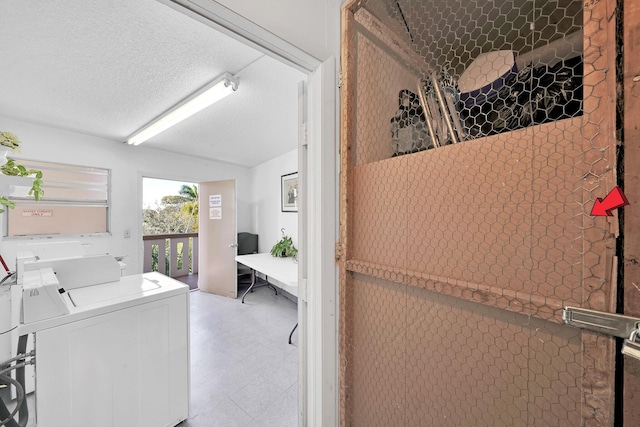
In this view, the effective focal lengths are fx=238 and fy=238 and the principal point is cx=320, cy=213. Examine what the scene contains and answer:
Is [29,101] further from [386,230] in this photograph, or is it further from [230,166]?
[386,230]

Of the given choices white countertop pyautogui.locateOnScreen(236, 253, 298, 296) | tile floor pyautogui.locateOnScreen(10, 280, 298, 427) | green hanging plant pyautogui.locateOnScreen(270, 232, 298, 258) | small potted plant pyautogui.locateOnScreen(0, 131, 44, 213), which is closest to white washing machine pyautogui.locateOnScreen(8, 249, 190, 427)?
tile floor pyautogui.locateOnScreen(10, 280, 298, 427)

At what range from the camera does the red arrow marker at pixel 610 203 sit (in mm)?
434

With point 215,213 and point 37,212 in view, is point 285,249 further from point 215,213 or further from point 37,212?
point 37,212

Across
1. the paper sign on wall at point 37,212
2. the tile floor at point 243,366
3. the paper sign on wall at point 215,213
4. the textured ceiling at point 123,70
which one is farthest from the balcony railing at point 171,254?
the textured ceiling at point 123,70

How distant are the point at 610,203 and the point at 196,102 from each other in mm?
2865

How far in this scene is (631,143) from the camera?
433mm

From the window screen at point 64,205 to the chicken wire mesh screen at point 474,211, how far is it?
410 centimetres

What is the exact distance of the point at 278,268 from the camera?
306 cm

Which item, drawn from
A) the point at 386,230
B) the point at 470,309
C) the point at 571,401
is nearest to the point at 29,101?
the point at 386,230

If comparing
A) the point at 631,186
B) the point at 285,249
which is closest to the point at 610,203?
the point at 631,186

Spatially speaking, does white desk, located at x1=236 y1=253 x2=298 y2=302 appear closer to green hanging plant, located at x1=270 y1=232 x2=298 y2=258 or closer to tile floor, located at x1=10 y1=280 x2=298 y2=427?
green hanging plant, located at x1=270 y1=232 x2=298 y2=258

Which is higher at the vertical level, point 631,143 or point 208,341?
point 631,143

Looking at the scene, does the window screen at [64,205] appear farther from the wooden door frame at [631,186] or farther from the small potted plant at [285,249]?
the wooden door frame at [631,186]

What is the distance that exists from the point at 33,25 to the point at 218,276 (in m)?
3.53
